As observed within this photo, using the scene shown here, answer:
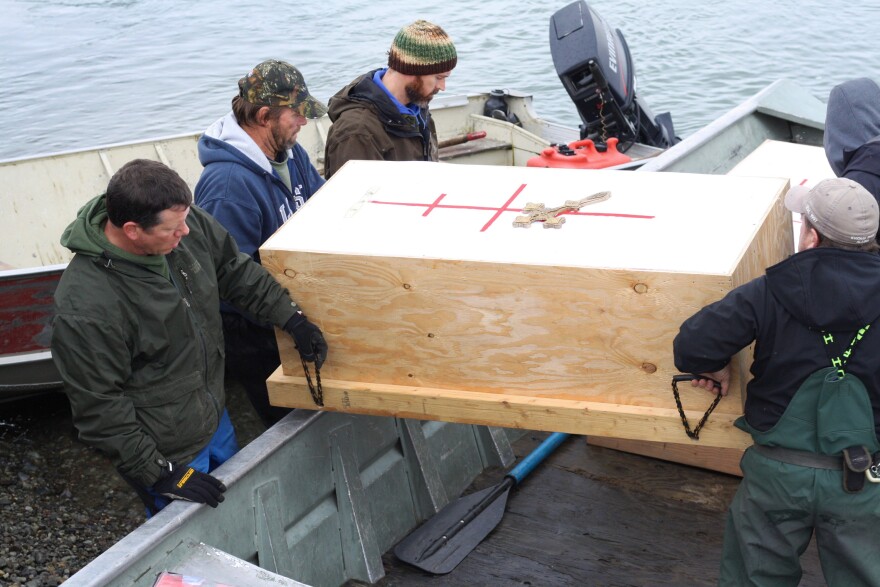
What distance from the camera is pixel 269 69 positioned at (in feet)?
12.4

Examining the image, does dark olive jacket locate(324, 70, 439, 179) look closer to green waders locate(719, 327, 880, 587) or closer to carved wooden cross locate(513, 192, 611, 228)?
carved wooden cross locate(513, 192, 611, 228)

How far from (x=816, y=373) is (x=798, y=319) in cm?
17

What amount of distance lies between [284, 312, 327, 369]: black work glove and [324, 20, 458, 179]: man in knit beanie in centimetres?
102

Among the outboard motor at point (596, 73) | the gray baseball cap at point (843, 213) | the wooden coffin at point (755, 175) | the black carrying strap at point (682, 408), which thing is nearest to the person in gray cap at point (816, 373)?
the gray baseball cap at point (843, 213)

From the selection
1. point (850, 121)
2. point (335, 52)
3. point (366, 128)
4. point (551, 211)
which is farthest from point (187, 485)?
point (335, 52)

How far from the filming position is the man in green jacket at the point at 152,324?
2963 mm

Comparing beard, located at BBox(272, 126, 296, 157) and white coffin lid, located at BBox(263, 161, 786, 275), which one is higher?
beard, located at BBox(272, 126, 296, 157)

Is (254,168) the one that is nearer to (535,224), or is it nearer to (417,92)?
(417,92)

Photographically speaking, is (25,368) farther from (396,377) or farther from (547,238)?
(547,238)

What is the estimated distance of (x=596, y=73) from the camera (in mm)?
7691

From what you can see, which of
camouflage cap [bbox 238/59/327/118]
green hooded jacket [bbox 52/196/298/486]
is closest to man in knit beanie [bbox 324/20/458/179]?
camouflage cap [bbox 238/59/327/118]

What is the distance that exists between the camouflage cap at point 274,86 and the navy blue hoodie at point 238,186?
15 cm

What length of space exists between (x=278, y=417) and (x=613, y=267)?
72.8 inches

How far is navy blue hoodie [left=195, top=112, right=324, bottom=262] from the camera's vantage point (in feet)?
12.4
